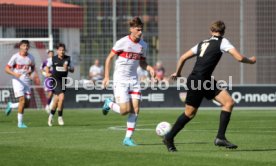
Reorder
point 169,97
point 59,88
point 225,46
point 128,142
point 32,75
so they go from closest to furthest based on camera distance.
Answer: point 225,46 → point 128,142 → point 59,88 → point 32,75 → point 169,97

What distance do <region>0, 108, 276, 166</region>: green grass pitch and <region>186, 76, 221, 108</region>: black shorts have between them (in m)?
0.79

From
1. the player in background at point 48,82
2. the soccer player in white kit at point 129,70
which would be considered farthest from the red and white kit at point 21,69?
the soccer player in white kit at point 129,70

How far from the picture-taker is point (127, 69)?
48.4ft

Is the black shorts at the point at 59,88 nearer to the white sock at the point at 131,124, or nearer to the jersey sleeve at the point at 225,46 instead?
the white sock at the point at 131,124

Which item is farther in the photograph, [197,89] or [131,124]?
[131,124]

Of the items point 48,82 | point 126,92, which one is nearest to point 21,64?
point 48,82

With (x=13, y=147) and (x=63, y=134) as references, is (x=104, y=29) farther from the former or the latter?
(x=13, y=147)

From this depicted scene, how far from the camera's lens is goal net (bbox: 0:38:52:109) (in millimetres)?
30484

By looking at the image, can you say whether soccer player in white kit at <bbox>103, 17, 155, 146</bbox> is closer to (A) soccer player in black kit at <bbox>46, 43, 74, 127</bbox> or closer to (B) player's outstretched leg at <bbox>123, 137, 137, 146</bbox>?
(B) player's outstretched leg at <bbox>123, 137, 137, 146</bbox>

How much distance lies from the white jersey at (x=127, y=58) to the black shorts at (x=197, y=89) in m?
1.85

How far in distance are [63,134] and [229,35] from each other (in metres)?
15.0

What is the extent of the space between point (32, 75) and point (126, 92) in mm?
16112

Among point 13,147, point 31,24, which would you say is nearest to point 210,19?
point 31,24

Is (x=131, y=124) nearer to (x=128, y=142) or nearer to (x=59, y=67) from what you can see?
(x=128, y=142)
